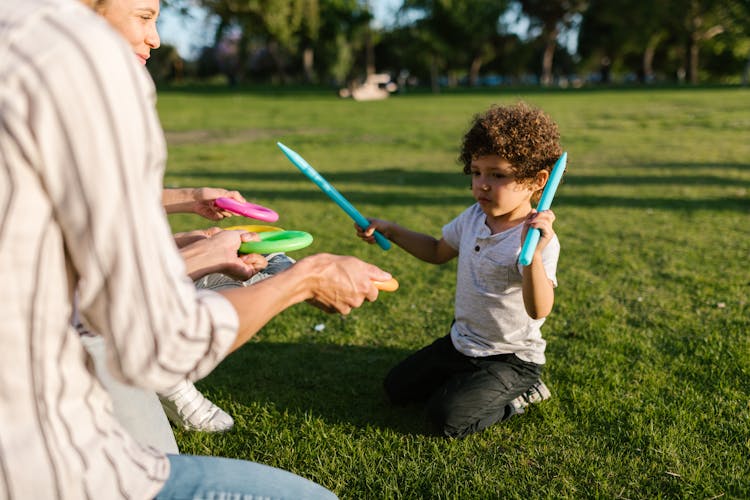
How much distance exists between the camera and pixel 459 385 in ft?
9.14

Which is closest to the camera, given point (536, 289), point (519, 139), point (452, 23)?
point (536, 289)

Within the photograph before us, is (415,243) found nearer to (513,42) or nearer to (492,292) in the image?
(492,292)

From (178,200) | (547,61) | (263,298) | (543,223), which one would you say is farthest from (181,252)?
(547,61)

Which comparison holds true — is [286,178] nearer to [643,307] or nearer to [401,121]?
[643,307]

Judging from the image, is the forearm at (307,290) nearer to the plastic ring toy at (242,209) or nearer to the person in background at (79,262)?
the person in background at (79,262)

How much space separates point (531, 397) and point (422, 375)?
1.59 feet

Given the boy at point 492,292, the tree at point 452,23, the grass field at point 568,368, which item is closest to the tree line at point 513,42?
the tree at point 452,23

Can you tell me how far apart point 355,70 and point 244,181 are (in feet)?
183

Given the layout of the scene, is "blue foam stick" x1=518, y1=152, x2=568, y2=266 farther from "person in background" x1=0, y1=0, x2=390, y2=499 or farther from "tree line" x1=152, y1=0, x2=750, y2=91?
"tree line" x1=152, y1=0, x2=750, y2=91

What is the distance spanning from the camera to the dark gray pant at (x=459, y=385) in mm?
2678

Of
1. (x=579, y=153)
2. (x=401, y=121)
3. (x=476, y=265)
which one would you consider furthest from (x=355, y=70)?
(x=476, y=265)

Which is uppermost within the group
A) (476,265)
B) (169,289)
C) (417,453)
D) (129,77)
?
(129,77)

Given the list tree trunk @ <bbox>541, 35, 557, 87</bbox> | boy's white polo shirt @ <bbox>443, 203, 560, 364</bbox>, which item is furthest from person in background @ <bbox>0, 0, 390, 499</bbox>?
tree trunk @ <bbox>541, 35, 557, 87</bbox>

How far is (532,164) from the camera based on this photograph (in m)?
2.73
